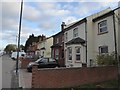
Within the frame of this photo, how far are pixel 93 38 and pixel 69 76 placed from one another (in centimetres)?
985

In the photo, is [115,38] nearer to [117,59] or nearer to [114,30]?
[114,30]

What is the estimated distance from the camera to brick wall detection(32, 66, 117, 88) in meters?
13.3

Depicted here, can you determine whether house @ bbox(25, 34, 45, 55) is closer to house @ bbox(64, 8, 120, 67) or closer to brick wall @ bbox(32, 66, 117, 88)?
house @ bbox(64, 8, 120, 67)

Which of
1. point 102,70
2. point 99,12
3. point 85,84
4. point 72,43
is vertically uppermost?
point 99,12

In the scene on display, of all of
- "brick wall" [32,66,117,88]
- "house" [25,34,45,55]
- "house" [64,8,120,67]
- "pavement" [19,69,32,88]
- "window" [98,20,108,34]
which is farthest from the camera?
"house" [25,34,45,55]

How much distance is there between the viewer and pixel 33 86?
13188 millimetres

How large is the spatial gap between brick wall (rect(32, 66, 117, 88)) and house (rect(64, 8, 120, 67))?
3.45 meters

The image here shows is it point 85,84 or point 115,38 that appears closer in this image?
point 85,84

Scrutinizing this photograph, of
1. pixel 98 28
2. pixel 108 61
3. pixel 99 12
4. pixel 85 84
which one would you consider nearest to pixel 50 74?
pixel 85 84

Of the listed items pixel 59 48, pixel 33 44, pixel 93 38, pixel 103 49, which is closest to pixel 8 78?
pixel 103 49

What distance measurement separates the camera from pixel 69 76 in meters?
14.1

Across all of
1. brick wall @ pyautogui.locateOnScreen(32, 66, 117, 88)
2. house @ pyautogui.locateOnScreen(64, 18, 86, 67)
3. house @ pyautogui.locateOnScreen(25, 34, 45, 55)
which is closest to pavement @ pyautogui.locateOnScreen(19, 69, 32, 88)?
brick wall @ pyautogui.locateOnScreen(32, 66, 117, 88)

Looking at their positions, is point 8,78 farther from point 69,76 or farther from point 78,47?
point 78,47

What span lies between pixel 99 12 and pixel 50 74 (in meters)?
13.8
